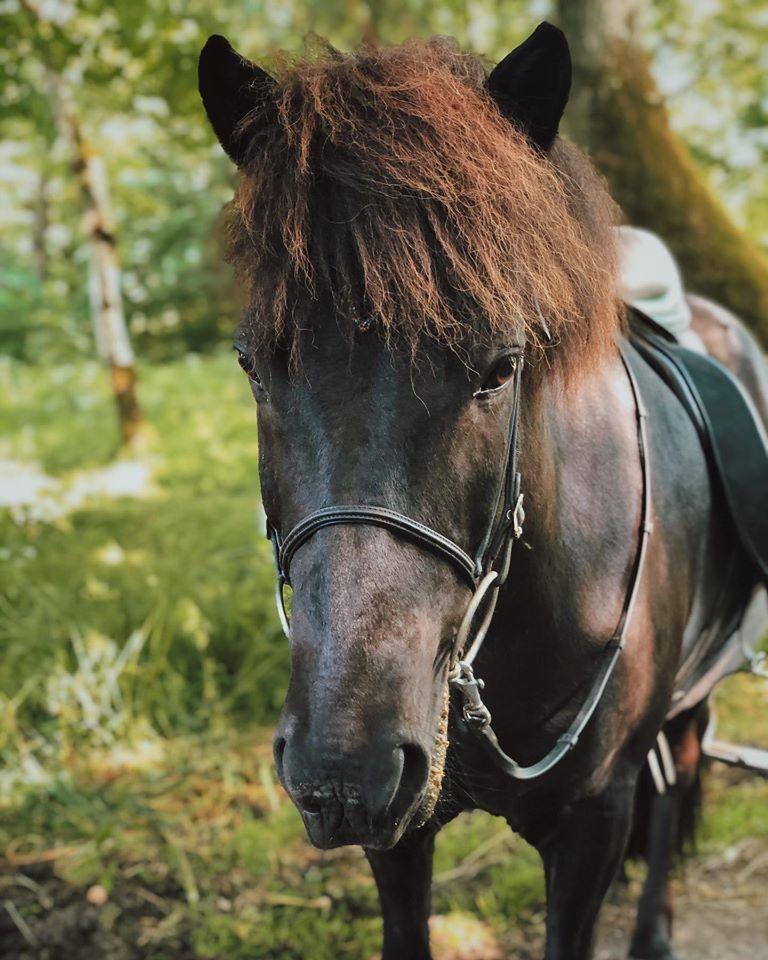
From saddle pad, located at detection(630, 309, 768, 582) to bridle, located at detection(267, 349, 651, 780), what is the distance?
0.64 m

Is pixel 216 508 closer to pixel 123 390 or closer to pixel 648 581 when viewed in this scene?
pixel 123 390

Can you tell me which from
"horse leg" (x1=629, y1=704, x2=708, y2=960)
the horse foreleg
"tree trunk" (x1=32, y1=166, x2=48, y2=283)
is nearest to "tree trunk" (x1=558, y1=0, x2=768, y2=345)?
"horse leg" (x1=629, y1=704, x2=708, y2=960)

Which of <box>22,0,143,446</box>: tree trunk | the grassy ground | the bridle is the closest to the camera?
the bridle

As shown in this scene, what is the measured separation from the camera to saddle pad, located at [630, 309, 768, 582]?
258 cm

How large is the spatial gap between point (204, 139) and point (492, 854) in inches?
202

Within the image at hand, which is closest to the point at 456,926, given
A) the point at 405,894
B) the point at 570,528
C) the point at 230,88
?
the point at 405,894

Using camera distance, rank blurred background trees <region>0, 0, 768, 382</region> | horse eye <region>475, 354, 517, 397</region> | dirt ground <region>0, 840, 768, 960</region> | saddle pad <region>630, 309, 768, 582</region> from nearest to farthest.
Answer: horse eye <region>475, 354, 517, 397</region>, saddle pad <region>630, 309, 768, 582</region>, dirt ground <region>0, 840, 768, 960</region>, blurred background trees <region>0, 0, 768, 382</region>

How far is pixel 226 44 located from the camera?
1.73 m

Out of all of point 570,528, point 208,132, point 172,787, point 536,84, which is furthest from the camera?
point 208,132

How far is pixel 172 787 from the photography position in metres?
4.09

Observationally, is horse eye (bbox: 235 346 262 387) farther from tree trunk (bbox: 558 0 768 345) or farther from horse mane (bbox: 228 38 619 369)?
tree trunk (bbox: 558 0 768 345)

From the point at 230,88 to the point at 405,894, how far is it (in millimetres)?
1814

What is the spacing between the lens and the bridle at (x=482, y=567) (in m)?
1.44

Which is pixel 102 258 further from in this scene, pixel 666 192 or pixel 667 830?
pixel 667 830
